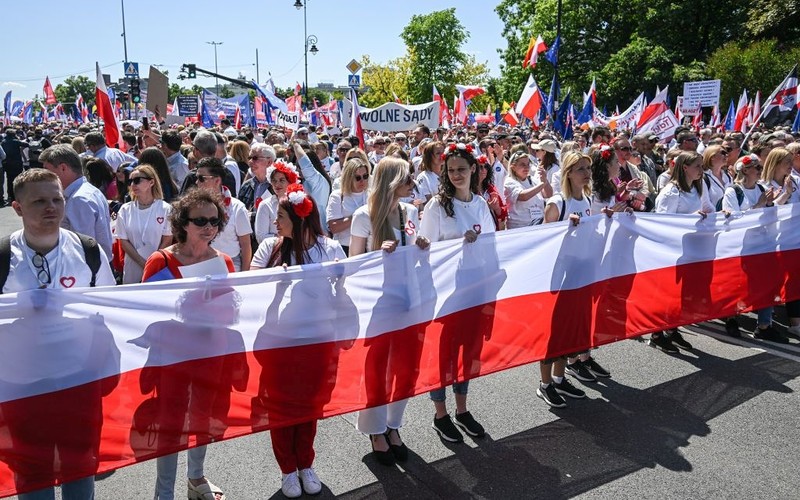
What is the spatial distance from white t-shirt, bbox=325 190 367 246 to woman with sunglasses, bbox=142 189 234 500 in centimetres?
244

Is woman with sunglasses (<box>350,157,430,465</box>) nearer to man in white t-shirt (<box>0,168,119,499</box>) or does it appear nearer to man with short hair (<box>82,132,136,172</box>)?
man in white t-shirt (<box>0,168,119,499</box>)

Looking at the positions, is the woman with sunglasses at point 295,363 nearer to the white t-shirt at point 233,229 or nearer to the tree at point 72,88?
the white t-shirt at point 233,229

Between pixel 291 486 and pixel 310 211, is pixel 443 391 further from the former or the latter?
pixel 310 211

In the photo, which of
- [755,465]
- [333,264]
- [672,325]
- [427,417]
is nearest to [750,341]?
[672,325]

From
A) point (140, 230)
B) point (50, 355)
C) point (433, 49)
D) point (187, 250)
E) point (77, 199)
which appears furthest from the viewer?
point (433, 49)

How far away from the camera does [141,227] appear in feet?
16.5

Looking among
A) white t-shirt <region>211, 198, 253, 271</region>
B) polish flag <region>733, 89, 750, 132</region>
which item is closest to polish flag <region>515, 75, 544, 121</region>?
polish flag <region>733, 89, 750, 132</region>

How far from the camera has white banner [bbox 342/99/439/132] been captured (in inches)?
485

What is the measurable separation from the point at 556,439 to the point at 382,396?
4.48 ft

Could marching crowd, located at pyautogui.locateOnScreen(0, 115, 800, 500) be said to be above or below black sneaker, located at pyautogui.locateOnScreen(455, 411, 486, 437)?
above

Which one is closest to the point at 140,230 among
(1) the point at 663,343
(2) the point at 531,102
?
(1) the point at 663,343

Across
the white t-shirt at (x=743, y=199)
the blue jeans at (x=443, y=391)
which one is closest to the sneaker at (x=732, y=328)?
the white t-shirt at (x=743, y=199)

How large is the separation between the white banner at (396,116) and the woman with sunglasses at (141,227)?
24.4ft

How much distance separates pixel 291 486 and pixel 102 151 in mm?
6248
